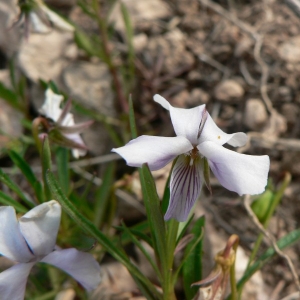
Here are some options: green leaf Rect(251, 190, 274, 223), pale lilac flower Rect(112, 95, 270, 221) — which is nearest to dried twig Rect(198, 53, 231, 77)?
green leaf Rect(251, 190, 274, 223)

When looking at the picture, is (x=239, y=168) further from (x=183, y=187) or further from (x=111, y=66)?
(x=111, y=66)

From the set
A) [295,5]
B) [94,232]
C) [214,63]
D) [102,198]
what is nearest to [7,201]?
[94,232]

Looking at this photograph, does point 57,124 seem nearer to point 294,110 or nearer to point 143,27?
point 294,110

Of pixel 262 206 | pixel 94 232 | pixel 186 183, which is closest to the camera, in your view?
pixel 186 183

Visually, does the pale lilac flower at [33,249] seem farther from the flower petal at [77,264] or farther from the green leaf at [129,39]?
the green leaf at [129,39]

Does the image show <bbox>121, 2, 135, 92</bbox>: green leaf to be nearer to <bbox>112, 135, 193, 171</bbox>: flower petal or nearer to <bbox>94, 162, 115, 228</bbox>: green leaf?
<bbox>94, 162, 115, 228</bbox>: green leaf

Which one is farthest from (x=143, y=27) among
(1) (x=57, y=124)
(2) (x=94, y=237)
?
(2) (x=94, y=237)

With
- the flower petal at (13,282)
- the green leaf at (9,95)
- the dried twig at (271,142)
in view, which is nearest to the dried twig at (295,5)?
the dried twig at (271,142)
